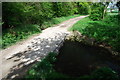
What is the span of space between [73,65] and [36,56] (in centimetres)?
215

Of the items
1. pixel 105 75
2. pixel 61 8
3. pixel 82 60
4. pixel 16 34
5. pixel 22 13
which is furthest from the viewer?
pixel 61 8

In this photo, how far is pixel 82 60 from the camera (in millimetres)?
5301

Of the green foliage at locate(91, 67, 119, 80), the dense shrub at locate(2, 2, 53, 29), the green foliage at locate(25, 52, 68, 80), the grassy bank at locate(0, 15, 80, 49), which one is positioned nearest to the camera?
the green foliage at locate(91, 67, 119, 80)

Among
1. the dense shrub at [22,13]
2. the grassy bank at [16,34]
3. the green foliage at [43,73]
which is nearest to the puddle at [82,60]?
the green foliage at [43,73]

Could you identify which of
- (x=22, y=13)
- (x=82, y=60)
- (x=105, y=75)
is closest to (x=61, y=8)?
(x=22, y=13)

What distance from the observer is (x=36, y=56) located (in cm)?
538

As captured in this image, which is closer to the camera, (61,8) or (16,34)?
(16,34)

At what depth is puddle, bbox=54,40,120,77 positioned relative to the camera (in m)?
4.39

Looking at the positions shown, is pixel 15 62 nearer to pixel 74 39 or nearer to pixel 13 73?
pixel 13 73

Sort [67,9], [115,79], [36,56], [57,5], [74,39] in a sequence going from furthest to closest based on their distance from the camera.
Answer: [67,9]
[57,5]
[74,39]
[36,56]
[115,79]

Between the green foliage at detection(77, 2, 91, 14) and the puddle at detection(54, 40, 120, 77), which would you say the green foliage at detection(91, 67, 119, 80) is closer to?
the puddle at detection(54, 40, 120, 77)

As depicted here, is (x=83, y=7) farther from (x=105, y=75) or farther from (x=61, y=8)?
(x=105, y=75)

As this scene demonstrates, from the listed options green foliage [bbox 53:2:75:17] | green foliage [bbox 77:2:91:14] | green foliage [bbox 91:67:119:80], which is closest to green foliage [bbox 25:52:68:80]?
green foliage [bbox 91:67:119:80]

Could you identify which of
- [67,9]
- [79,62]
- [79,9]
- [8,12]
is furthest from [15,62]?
[79,9]
